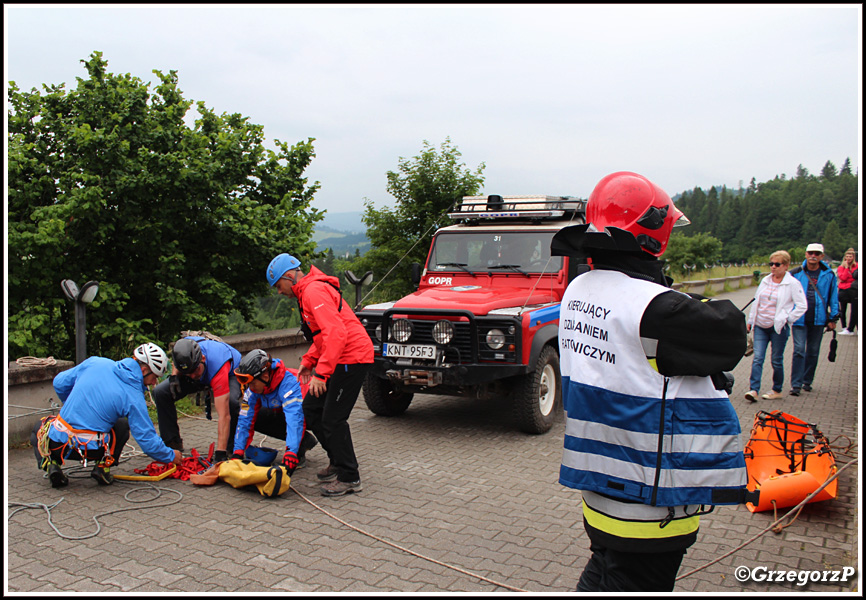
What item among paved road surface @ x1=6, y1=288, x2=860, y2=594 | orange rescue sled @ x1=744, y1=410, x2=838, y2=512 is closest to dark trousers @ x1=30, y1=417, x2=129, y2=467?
paved road surface @ x1=6, y1=288, x2=860, y2=594

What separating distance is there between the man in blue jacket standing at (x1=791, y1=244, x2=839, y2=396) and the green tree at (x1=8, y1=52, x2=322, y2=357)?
7.10 meters

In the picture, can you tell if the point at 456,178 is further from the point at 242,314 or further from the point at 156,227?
the point at 156,227

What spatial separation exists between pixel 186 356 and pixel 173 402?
0.83 m

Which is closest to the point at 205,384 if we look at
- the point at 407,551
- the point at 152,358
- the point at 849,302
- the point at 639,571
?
the point at 152,358

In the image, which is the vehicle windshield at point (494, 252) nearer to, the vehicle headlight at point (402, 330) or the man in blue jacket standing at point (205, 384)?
the vehicle headlight at point (402, 330)

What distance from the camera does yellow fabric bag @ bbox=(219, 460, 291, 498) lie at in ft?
16.0

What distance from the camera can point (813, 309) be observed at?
322 inches

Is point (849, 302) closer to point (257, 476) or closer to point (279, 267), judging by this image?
point (279, 267)

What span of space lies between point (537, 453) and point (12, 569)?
14.1 feet

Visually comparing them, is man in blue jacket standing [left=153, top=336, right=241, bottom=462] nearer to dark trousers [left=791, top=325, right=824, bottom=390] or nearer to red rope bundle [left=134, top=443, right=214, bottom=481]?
red rope bundle [left=134, top=443, right=214, bottom=481]

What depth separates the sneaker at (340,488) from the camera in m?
5.01

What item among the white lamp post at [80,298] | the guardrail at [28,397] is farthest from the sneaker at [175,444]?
the white lamp post at [80,298]

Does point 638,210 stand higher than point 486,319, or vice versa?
point 638,210

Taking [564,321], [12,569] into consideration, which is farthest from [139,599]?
[564,321]
